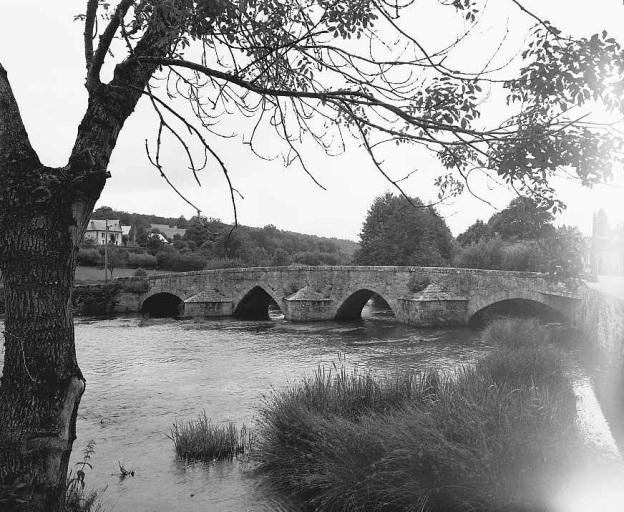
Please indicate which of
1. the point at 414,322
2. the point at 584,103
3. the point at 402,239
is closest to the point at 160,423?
the point at 584,103

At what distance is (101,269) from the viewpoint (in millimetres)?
51812

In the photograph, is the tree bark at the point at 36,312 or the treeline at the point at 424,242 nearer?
the tree bark at the point at 36,312

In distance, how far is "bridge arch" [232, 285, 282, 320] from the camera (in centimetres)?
3170

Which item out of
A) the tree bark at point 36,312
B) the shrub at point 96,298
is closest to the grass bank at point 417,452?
the tree bark at point 36,312

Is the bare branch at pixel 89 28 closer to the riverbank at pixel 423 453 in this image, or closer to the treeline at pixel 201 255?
the riverbank at pixel 423 453

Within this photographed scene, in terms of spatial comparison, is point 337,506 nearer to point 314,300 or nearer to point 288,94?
point 288,94

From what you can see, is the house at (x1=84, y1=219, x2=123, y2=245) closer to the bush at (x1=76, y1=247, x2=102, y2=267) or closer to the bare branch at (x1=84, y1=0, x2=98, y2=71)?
the bush at (x1=76, y1=247, x2=102, y2=267)

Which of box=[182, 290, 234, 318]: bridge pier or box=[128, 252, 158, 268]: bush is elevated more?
box=[128, 252, 158, 268]: bush

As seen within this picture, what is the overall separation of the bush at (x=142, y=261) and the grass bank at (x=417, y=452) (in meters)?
50.1

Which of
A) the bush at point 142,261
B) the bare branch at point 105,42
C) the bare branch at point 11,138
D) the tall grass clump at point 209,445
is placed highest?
the bare branch at point 105,42

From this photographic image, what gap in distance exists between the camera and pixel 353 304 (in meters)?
29.5

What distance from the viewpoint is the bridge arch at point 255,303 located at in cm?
3170

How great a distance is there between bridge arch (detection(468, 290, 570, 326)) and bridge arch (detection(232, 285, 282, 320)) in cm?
1115

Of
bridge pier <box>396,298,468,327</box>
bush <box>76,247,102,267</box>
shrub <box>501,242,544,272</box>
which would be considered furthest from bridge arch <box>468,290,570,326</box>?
bush <box>76,247,102,267</box>
